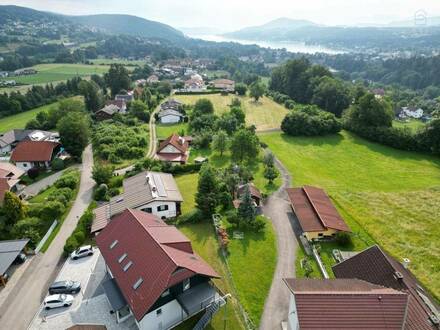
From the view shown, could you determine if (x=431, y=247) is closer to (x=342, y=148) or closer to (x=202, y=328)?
(x=202, y=328)

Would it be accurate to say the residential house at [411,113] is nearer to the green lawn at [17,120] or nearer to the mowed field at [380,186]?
the mowed field at [380,186]

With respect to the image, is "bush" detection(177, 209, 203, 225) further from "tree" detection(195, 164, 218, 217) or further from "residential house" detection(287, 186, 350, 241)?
"residential house" detection(287, 186, 350, 241)

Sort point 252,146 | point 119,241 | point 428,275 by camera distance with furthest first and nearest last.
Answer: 1. point 252,146
2. point 428,275
3. point 119,241

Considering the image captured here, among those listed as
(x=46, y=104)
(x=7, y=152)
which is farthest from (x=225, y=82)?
(x=7, y=152)

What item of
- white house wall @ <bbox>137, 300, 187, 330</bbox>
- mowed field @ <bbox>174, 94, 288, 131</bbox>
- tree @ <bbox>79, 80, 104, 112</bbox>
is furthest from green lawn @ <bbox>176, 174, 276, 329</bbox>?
tree @ <bbox>79, 80, 104, 112</bbox>

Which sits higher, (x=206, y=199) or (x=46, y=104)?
(x=206, y=199)

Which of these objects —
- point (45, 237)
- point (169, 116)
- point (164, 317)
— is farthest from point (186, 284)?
point (169, 116)
